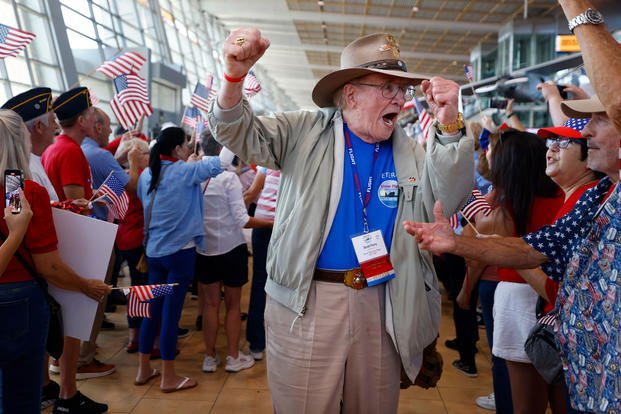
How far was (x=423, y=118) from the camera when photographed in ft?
10.2

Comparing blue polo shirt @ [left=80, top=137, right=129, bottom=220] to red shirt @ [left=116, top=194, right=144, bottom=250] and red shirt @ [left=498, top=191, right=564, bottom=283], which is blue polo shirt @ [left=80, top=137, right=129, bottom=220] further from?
red shirt @ [left=498, top=191, right=564, bottom=283]

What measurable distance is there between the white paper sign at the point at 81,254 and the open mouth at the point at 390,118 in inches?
57.6

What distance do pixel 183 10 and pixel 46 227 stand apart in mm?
17360

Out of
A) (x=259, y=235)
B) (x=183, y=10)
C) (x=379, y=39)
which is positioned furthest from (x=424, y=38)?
(x=379, y=39)

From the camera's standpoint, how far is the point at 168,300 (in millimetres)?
3348

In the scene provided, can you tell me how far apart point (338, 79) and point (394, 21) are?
15.6 m

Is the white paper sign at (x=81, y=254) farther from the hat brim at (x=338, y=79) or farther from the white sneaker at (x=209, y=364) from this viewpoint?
the white sneaker at (x=209, y=364)

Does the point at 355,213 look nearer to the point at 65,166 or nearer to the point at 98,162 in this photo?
the point at 65,166

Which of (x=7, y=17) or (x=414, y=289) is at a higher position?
(x=7, y=17)

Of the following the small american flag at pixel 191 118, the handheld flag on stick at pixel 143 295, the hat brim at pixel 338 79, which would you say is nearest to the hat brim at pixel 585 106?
the hat brim at pixel 338 79

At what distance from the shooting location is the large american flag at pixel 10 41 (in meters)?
2.92

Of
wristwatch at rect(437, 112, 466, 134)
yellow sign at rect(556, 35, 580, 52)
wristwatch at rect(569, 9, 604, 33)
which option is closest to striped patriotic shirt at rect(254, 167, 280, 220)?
wristwatch at rect(437, 112, 466, 134)

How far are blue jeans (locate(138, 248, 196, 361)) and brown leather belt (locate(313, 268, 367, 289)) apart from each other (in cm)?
182

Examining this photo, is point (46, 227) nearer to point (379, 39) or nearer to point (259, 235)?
point (379, 39)
